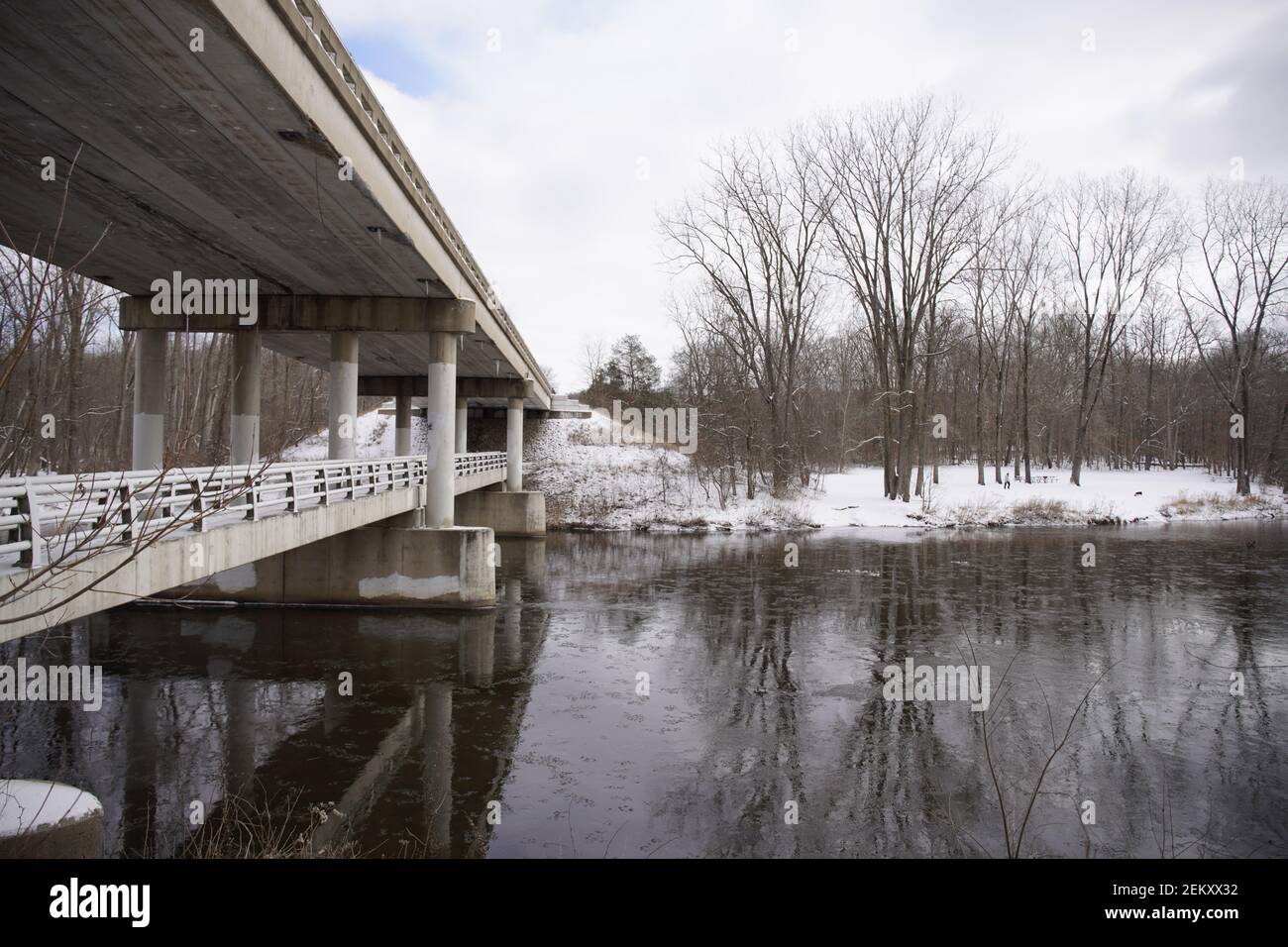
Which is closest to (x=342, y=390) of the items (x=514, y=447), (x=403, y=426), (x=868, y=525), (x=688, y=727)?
(x=688, y=727)

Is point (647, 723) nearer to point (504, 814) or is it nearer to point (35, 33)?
point (504, 814)

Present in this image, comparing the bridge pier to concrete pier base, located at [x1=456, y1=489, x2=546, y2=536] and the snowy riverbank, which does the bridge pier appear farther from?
A: the snowy riverbank

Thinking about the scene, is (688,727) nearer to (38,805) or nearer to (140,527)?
(140,527)

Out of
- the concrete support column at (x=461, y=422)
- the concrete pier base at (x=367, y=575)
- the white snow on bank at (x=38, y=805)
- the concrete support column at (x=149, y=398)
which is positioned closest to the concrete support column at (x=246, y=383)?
the concrete support column at (x=149, y=398)

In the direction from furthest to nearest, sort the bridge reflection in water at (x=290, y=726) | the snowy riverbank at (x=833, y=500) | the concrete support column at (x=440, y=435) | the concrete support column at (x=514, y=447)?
the concrete support column at (x=514, y=447)
the snowy riverbank at (x=833, y=500)
the concrete support column at (x=440, y=435)
the bridge reflection in water at (x=290, y=726)

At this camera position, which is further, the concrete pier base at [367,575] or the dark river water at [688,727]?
the concrete pier base at [367,575]

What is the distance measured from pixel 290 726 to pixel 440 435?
873cm

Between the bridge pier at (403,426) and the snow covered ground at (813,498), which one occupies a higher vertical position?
the bridge pier at (403,426)

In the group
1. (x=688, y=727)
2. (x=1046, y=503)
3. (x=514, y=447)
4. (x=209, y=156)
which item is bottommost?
(x=688, y=727)

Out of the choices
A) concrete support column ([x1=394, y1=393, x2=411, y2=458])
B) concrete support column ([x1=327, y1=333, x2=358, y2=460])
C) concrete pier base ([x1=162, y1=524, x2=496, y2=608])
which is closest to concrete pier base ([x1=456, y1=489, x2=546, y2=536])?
concrete support column ([x1=394, y1=393, x2=411, y2=458])

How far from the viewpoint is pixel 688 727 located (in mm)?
10531

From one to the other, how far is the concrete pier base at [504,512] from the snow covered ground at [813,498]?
290 centimetres

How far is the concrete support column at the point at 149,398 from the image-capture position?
1759cm

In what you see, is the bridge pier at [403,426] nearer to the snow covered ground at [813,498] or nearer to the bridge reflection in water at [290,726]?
the snow covered ground at [813,498]
